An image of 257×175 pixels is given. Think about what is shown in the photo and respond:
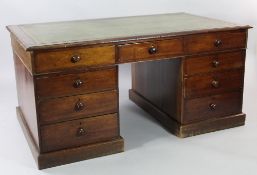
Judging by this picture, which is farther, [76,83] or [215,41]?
[215,41]

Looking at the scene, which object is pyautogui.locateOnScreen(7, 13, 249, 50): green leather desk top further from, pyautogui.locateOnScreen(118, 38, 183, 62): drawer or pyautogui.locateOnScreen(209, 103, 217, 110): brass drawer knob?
pyautogui.locateOnScreen(209, 103, 217, 110): brass drawer knob

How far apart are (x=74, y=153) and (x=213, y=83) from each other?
0.98 metres

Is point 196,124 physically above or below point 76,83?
below

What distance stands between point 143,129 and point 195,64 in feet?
1.90

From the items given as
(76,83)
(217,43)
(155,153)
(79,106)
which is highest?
(217,43)

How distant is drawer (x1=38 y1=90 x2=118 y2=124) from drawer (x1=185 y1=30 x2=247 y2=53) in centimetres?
56

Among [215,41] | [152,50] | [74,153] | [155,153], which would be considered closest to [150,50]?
[152,50]

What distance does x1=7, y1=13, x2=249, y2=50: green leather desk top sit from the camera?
2.45 meters

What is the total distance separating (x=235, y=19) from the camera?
4.39 metres

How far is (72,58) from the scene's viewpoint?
241 cm

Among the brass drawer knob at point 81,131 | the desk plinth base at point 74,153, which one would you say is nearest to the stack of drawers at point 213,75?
the desk plinth base at point 74,153

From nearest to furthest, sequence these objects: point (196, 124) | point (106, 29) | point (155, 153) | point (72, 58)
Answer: point (72, 58)
point (155, 153)
point (106, 29)
point (196, 124)

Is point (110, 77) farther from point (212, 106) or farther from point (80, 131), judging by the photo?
point (212, 106)

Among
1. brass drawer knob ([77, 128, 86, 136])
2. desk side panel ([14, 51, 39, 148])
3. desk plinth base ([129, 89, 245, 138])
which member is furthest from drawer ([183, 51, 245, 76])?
desk side panel ([14, 51, 39, 148])
